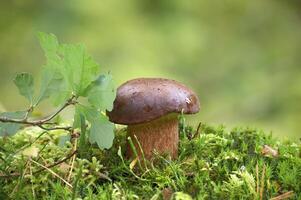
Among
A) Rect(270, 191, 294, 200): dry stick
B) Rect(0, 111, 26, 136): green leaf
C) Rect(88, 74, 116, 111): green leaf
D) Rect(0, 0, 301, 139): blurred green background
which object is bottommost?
Rect(270, 191, 294, 200): dry stick

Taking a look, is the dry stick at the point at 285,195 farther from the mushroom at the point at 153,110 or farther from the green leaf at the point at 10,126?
the green leaf at the point at 10,126

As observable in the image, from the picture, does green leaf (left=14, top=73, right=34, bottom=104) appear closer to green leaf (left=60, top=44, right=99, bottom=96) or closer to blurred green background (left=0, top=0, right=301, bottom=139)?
green leaf (left=60, top=44, right=99, bottom=96)

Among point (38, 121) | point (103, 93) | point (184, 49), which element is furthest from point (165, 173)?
point (184, 49)

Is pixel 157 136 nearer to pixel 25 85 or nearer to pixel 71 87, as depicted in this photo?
pixel 71 87

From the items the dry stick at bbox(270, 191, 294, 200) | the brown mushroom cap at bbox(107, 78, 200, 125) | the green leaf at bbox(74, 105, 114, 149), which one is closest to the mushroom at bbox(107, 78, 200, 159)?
the brown mushroom cap at bbox(107, 78, 200, 125)

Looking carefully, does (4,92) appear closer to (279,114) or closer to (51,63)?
(279,114)

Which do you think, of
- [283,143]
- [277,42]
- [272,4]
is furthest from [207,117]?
[283,143]
